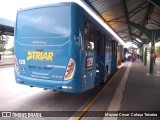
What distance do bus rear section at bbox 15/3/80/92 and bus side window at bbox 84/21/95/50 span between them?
0.78 m

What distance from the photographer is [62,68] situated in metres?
5.77

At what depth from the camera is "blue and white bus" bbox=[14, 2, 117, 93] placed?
5.68m

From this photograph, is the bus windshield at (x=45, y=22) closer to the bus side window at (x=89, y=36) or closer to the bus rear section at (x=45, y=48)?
the bus rear section at (x=45, y=48)


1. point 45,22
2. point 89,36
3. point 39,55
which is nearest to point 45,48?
point 39,55

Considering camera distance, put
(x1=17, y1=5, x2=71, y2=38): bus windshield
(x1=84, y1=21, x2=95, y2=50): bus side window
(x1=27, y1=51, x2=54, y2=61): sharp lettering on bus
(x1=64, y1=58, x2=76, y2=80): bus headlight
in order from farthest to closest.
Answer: (x1=84, y1=21, x2=95, y2=50): bus side window
(x1=27, y1=51, x2=54, y2=61): sharp lettering on bus
(x1=17, y1=5, x2=71, y2=38): bus windshield
(x1=64, y1=58, x2=76, y2=80): bus headlight

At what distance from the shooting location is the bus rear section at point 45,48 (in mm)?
5723

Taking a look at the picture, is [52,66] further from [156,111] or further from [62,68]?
[156,111]

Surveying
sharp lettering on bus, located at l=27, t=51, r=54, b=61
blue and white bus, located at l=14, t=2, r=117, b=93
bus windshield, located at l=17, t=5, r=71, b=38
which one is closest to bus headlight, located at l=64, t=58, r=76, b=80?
blue and white bus, located at l=14, t=2, r=117, b=93

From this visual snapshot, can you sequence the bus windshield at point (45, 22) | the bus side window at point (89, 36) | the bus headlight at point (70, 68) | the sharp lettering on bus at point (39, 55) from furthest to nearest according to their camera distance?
the bus side window at point (89, 36)
the sharp lettering on bus at point (39, 55)
the bus windshield at point (45, 22)
the bus headlight at point (70, 68)

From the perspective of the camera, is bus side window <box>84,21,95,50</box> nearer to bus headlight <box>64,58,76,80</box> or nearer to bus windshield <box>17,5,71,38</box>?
bus windshield <box>17,5,71,38</box>

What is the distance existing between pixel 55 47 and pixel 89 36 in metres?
1.33

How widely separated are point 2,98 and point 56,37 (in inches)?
116

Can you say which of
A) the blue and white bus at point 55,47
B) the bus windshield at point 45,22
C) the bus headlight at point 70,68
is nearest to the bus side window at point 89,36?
the blue and white bus at point 55,47

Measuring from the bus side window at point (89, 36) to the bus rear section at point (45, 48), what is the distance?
2.55 feet
